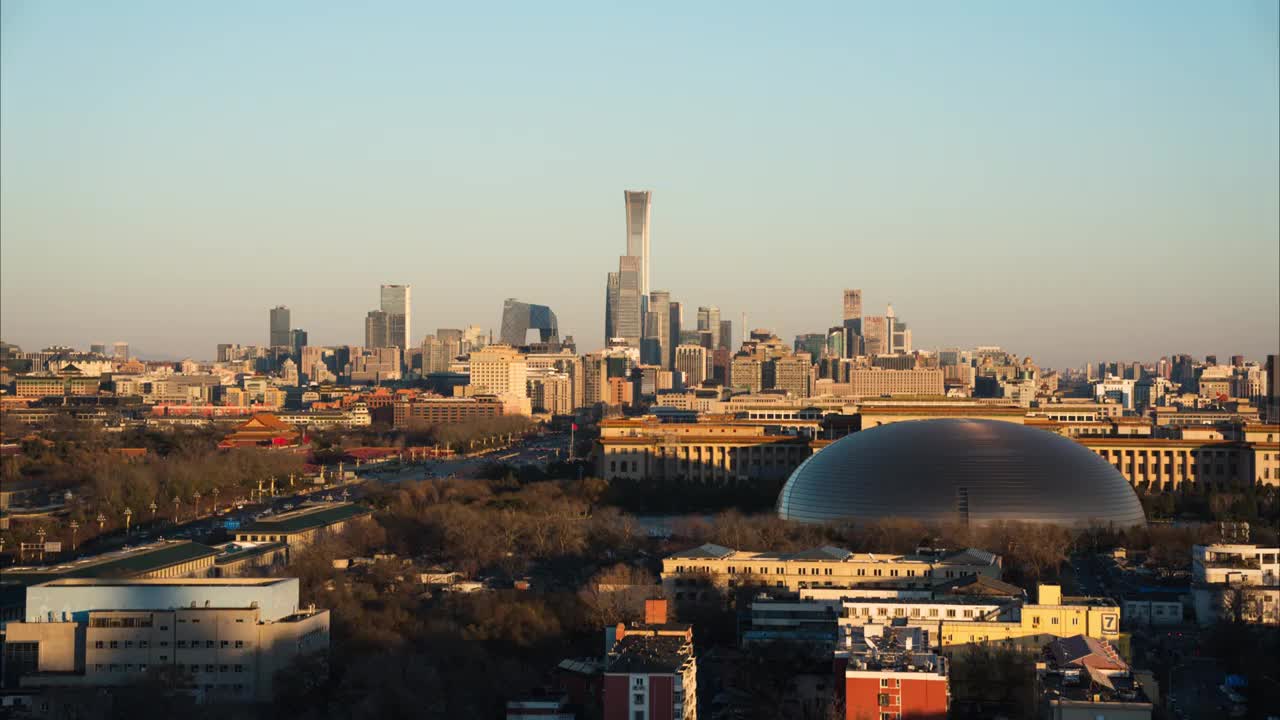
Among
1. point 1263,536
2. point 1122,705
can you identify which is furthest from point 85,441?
point 1122,705

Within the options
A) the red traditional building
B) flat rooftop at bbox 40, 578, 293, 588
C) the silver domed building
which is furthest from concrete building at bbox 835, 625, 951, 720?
the red traditional building

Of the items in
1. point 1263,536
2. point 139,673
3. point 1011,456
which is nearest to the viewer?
point 139,673

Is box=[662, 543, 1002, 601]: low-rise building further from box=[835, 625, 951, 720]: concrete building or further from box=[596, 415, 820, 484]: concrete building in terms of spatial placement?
box=[596, 415, 820, 484]: concrete building

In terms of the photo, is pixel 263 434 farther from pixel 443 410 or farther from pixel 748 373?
pixel 748 373

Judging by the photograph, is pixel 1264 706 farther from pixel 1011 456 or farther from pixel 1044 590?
pixel 1011 456

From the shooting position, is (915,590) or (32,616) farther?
(915,590)

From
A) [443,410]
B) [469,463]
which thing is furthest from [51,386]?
[469,463]

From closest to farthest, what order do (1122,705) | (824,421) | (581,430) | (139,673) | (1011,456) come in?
(1122,705) < (139,673) < (1011,456) < (824,421) < (581,430)

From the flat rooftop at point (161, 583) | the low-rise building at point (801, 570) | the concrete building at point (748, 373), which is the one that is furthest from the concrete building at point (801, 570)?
the concrete building at point (748, 373)
